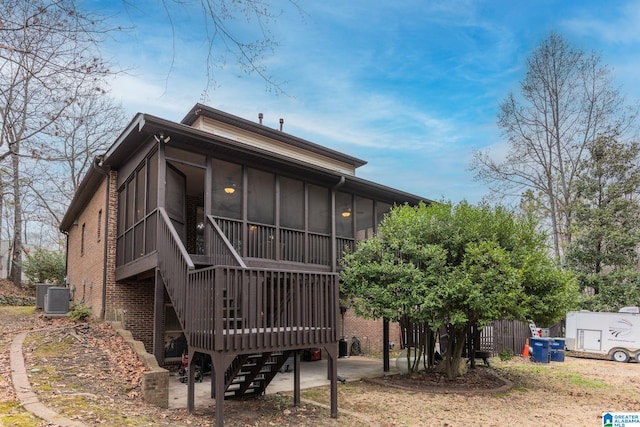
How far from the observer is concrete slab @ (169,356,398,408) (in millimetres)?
8250

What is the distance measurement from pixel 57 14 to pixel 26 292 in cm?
2388

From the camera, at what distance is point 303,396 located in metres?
8.95

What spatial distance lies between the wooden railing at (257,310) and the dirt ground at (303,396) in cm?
118

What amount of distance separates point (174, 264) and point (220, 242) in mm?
1364

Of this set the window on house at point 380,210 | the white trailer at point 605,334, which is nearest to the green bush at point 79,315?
the window on house at point 380,210

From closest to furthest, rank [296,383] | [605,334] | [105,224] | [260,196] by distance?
[296,383] < [260,196] < [105,224] < [605,334]

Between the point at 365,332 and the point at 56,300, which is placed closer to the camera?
the point at 56,300

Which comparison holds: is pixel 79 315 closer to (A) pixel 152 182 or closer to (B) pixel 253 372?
(A) pixel 152 182

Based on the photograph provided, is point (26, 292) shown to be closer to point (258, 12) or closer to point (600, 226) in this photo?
point (258, 12)

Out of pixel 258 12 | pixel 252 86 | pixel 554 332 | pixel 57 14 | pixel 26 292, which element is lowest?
pixel 554 332

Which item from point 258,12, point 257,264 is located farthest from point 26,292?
point 258,12

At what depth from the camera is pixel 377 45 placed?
5.85 m

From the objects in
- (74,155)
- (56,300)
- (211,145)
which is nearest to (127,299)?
(56,300)

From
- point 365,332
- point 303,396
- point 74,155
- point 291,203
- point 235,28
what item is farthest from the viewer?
point 74,155
